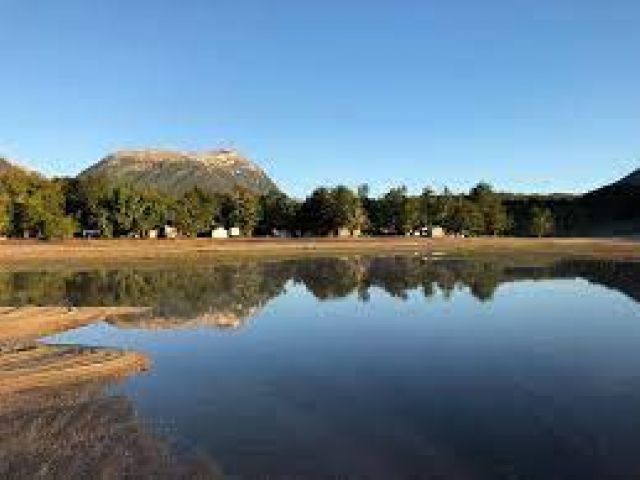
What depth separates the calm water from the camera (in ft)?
78.3

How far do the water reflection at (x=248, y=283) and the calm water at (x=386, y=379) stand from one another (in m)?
0.60

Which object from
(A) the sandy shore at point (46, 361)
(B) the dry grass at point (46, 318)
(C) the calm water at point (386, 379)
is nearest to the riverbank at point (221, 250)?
(C) the calm water at point (386, 379)

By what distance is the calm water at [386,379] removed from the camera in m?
23.9

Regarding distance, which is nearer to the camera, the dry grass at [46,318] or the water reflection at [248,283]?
the dry grass at [46,318]

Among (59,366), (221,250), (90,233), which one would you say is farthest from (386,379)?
(90,233)

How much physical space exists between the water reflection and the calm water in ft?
1.96

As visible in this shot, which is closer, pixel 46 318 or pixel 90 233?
pixel 46 318

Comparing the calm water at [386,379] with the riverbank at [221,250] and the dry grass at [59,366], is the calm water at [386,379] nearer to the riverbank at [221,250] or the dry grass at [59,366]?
the dry grass at [59,366]

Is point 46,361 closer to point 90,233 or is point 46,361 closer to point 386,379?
point 386,379

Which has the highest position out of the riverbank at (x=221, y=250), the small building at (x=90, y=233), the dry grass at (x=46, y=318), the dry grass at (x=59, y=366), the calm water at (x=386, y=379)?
the small building at (x=90, y=233)

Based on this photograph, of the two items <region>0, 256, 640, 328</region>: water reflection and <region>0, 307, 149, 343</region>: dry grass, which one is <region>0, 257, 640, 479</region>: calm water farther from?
<region>0, 307, 149, 343</region>: dry grass

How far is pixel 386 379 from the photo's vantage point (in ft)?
115

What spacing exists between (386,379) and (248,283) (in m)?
53.2

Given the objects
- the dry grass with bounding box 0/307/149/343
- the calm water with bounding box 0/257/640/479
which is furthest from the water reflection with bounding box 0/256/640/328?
the dry grass with bounding box 0/307/149/343
